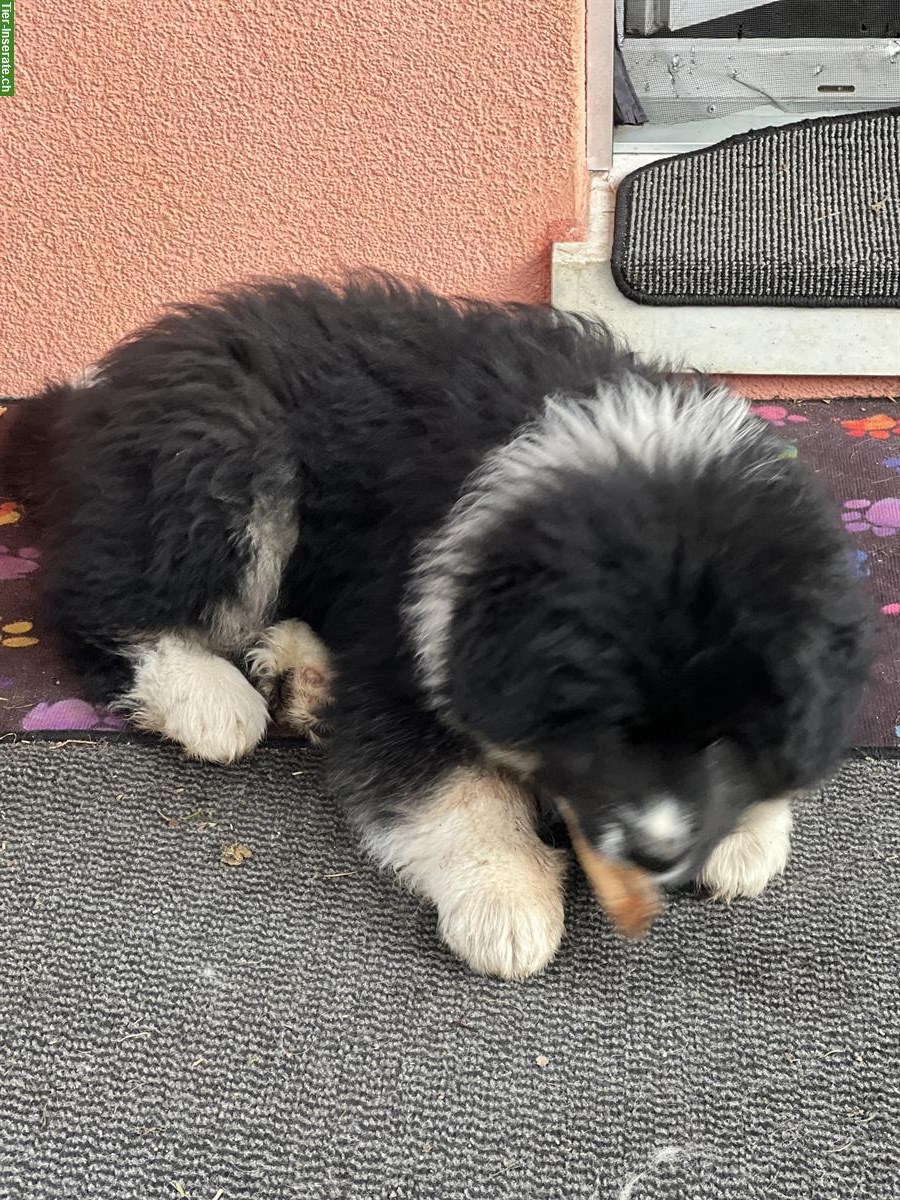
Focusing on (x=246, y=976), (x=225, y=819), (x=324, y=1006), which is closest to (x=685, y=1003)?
(x=324, y=1006)

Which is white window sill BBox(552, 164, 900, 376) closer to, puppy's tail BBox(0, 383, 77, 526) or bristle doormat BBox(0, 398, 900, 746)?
bristle doormat BBox(0, 398, 900, 746)

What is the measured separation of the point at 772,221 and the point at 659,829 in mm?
2843

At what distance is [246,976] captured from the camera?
1654 millimetres

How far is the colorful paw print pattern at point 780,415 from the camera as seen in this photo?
3.43m

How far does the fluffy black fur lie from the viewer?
1.38m

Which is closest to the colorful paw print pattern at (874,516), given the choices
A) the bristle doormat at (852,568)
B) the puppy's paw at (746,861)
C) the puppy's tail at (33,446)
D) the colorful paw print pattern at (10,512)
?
the bristle doormat at (852,568)

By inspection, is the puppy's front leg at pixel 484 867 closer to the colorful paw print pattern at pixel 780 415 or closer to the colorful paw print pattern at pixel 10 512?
the colorful paw print pattern at pixel 10 512

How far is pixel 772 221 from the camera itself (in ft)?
12.0

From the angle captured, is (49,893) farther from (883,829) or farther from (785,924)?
(883,829)

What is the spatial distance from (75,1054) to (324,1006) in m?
0.34

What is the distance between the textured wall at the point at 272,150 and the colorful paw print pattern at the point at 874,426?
110 centimetres

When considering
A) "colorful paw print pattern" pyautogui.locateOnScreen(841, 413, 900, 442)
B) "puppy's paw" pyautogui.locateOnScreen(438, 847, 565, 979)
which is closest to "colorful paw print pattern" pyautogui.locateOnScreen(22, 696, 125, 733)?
"puppy's paw" pyautogui.locateOnScreen(438, 847, 565, 979)

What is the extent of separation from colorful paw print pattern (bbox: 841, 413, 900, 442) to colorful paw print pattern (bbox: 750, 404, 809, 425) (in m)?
0.13

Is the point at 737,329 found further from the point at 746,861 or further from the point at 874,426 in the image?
the point at 746,861
